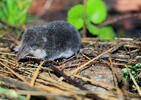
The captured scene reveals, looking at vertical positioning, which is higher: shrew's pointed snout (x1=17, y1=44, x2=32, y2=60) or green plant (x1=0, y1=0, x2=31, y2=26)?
green plant (x1=0, y1=0, x2=31, y2=26)

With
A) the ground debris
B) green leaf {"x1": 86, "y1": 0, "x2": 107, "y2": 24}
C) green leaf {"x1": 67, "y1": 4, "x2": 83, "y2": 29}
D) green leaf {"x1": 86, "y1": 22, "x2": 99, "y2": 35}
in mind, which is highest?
green leaf {"x1": 86, "y1": 0, "x2": 107, "y2": 24}

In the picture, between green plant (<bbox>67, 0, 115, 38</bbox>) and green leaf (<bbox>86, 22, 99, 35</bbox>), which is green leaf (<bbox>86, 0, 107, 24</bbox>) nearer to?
green plant (<bbox>67, 0, 115, 38</bbox>)

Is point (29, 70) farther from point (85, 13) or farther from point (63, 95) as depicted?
point (85, 13)

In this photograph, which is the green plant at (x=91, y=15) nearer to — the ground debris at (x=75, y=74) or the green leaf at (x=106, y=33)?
the green leaf at (x=106, y=33)

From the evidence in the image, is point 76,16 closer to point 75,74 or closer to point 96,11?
point 96,11

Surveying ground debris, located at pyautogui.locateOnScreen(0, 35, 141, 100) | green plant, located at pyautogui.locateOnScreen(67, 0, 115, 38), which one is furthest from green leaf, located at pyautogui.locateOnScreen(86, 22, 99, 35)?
ground debris, located at pyautogui.locateOnScreen(0, 35, 141, 100)

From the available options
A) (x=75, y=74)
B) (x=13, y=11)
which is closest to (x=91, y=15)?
(x=75, y=74)
